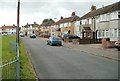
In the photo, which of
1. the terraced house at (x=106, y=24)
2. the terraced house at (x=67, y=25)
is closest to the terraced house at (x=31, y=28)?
the terraced house at (x=67, y=25)

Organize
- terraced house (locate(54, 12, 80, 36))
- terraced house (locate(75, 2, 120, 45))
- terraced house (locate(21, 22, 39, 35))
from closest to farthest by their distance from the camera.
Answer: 1. terraced house (locate(75, 2, 120, 45))
2. terraced house (locate(54, 12, 80, 36))
3. terraced house (locate(21, 22, 39, 35))

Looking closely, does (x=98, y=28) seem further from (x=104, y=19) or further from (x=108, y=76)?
(x=108, y=76)

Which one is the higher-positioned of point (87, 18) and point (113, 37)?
point (87, 18)

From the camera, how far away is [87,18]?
6581cm

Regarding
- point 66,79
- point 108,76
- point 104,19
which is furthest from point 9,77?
point 104,19

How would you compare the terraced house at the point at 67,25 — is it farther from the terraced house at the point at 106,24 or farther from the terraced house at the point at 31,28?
the terraced house at the point at 31,28

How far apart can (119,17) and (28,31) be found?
143657 mm

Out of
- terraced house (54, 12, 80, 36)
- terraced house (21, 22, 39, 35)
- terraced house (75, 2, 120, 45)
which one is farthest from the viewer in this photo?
terraced house (21, 22, 39, 35)

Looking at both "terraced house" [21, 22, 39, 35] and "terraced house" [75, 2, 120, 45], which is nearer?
"terraced house" [75, 2, 120, 45]

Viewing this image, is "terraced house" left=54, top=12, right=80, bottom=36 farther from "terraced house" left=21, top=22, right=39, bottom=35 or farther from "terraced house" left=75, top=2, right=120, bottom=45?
"terraced house" left=21, top=22, right=39, bottom=35

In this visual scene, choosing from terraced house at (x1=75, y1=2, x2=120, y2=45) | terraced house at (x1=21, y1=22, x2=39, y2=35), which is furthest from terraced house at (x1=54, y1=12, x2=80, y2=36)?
terraced house at (x1=21, y1=22, x2=39, y2=35)

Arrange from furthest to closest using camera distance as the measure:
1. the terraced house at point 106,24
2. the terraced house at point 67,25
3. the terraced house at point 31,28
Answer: the terraced house at point 31,28
the terraced house at point 67,25
the terraced house at point 106,24

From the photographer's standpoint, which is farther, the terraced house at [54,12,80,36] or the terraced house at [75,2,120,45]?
the terraced house at [54,12,80,36]

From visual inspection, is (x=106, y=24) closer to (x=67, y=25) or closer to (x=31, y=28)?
(x=67, y=25)
